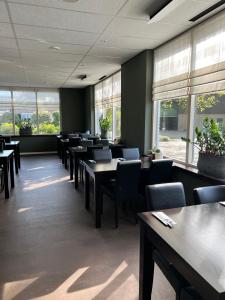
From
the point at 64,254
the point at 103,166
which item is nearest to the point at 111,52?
the point at 103,166

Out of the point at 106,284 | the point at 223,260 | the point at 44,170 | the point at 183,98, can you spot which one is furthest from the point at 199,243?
the point at 44,170

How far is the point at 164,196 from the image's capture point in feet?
6.38

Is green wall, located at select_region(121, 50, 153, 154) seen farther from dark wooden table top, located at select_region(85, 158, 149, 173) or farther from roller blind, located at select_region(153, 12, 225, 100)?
dark wooden table top, located at select_region(85, 158, 149, 173)

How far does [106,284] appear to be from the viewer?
2.05m

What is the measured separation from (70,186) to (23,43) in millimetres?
2862

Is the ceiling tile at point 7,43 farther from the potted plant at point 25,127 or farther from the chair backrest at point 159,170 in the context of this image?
the potted plant at point 25,127

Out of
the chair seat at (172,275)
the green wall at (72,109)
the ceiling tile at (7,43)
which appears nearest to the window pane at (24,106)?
the green wall at (72,109)

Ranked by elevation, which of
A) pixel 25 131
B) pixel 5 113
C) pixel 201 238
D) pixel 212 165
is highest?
pixel 5 113

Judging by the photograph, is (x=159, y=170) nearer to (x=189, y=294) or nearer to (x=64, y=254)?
(x=64, y=254)

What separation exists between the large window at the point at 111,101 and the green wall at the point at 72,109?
2113mm

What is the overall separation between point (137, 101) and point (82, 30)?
6.03 feet

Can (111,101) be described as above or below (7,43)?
below

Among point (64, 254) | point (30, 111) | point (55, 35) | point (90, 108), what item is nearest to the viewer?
point (64, 254)

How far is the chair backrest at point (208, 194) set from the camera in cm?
198
